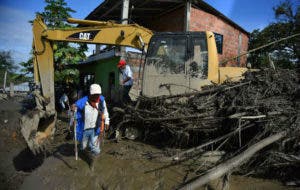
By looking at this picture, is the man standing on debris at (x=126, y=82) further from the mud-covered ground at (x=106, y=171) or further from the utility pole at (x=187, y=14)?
the utility pole at (x=187, y=14)

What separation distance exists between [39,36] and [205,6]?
383 inches

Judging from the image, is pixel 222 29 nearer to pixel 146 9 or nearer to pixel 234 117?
pixel 146 9

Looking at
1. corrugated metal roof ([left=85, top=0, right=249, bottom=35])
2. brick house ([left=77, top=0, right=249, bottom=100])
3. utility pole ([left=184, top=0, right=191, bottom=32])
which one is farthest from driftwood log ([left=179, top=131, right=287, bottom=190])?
corrugated metal roof ([left=85, top=0, right=249, bottom=35])

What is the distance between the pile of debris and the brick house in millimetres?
7134

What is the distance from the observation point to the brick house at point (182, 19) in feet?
53.4

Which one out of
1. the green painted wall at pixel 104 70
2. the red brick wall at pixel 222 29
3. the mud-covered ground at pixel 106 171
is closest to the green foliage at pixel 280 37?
the red brick wall at pixel 222 29

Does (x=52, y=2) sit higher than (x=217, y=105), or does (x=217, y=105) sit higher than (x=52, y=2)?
(x=52, y=2)

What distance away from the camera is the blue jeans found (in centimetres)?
678

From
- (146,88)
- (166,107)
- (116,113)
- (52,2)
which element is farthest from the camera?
(52,2)

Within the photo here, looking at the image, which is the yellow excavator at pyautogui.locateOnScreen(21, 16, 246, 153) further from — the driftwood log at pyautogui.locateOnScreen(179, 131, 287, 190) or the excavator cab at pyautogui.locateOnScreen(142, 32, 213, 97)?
the driftwood log at pyautogui.locateOnScreen(179, 131, 287, 190)

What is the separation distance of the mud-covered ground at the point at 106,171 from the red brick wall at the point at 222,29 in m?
10.0

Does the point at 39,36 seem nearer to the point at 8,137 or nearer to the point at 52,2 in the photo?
the point at 8,137

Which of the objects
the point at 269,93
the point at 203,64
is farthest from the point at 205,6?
the point at 269,93

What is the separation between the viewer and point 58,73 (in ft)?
55.3
